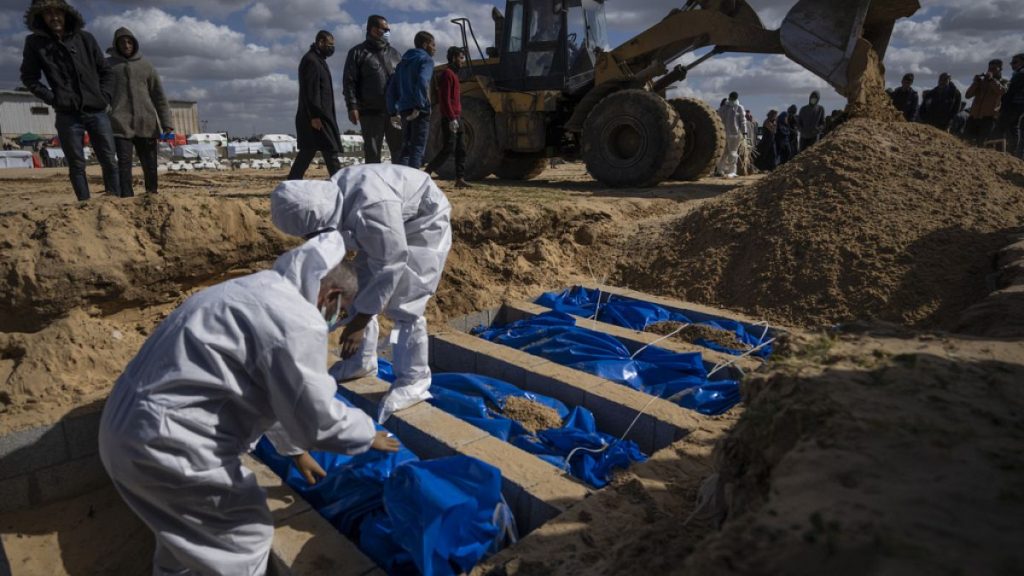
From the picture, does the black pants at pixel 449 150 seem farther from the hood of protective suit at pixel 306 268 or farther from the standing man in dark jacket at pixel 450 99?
the hood of protective suit at pixel 306 268

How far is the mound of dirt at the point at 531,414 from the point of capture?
3.38 m

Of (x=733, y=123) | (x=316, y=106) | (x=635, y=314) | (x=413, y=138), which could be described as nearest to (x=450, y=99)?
(x=413, y=138)

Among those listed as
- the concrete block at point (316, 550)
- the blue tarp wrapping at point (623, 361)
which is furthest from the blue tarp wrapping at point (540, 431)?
the concrete block at point (316, 550)

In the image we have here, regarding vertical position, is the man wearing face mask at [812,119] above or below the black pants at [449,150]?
above

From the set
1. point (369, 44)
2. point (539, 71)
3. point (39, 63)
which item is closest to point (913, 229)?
point (369, 44)

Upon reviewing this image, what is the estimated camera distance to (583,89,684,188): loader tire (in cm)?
807

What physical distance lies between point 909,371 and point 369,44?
546 cm

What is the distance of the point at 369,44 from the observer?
19.3 ft

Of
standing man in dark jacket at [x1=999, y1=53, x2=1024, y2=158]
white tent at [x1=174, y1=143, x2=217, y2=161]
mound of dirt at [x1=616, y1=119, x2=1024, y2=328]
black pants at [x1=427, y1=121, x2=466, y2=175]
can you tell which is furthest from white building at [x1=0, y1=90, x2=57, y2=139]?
standing man in dark jacket at [x1=999, y1=53, x2=1024, y2=158]

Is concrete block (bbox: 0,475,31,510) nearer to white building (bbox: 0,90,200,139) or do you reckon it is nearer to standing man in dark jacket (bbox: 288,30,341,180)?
standing man in dark jacket (bbox: 288,30,341,180)

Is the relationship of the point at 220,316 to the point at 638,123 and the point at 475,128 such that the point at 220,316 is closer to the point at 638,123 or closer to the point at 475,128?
the point at 638,123

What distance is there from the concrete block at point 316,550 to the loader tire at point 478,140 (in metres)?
7.51

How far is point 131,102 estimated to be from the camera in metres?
4.83

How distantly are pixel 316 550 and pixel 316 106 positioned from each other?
4.18 m
